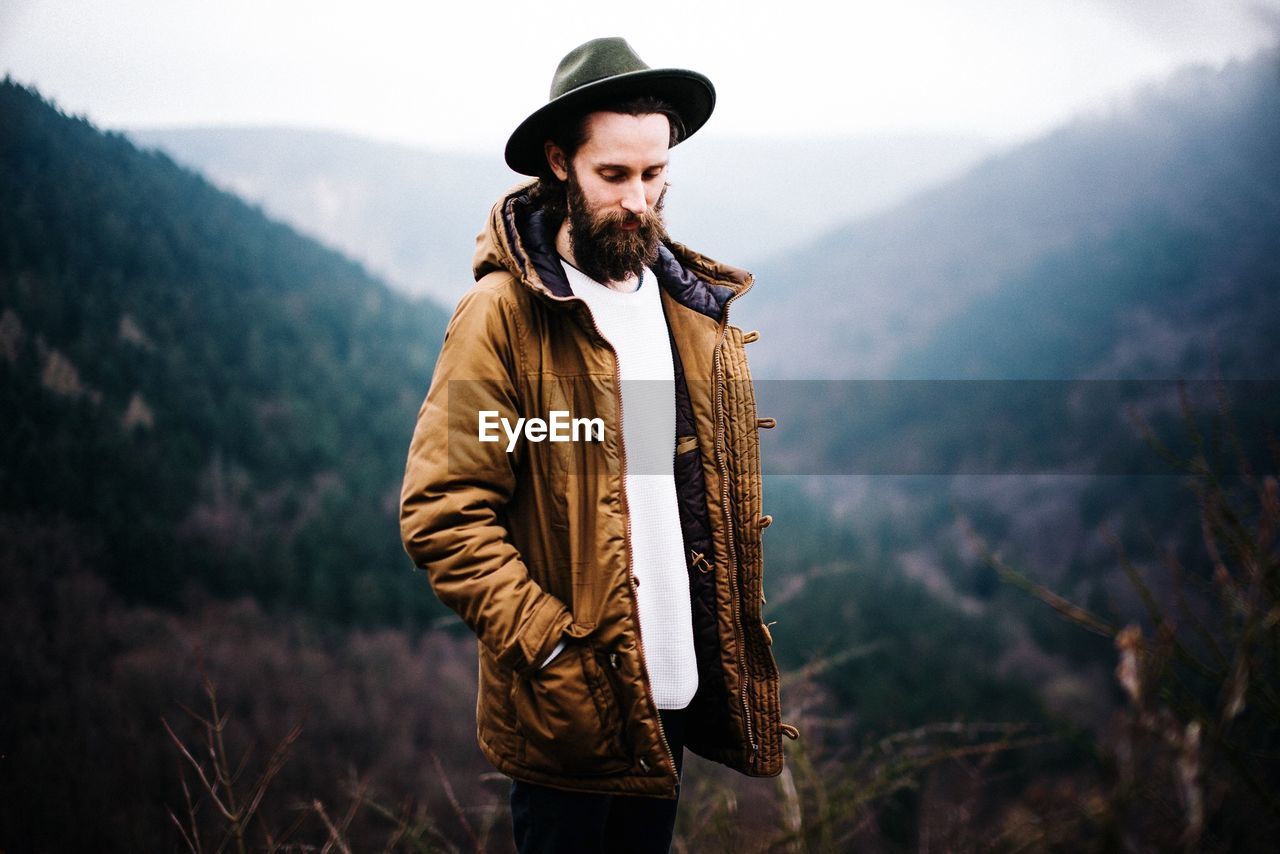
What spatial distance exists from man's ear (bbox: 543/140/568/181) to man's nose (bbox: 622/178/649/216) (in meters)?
0.19

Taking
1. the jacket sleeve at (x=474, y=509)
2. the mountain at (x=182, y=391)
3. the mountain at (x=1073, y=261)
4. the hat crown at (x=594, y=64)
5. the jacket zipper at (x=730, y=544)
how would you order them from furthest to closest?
1. the mountain at (x=1073, y=261)
2. the mountain at (x=182, y=391)
3. the jacket zipper at (x=730, y=544)
4. the hat crown at (x=594, y=64)
5. the jacket sleeve at (x=474, y=509)

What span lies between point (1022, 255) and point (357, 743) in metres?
16.4

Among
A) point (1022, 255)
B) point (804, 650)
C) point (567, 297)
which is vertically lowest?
point (804, 650)

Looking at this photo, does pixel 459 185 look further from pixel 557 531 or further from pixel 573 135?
pixel 557 531

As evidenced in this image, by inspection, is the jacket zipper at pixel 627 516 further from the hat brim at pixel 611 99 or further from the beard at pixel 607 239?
the hat brim at pixel 611 99

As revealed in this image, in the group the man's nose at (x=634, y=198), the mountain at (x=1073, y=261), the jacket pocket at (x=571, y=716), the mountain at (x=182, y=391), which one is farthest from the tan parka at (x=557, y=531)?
the mountain at (x=1073, y=261)

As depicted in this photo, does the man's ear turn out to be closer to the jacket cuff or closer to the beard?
the beard

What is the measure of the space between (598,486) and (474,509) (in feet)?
0.88

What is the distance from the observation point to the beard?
1.70 meters

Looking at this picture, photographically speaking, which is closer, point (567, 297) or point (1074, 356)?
point (567, 297)

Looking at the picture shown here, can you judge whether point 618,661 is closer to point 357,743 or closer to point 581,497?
point 581,497

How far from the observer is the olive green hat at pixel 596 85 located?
1.64 metres

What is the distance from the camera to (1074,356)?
14008 mm

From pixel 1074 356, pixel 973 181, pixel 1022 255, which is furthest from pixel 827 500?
pixel 973 181
